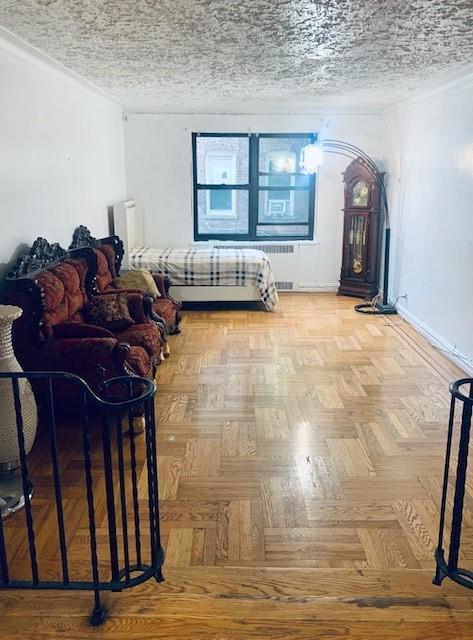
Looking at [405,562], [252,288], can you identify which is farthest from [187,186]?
[405,562]

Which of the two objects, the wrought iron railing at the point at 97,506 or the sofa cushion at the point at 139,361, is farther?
the sofa cushion at the point at 139,361

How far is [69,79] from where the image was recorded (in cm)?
482

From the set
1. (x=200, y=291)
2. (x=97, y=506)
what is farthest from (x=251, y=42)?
(x=200, y=291)

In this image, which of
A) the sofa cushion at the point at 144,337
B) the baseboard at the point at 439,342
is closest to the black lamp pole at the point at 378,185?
the baseboard at the point at 439,342

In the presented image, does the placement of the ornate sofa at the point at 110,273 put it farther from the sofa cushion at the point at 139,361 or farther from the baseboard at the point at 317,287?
the baseboard at the point at 317,287

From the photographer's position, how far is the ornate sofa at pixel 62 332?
11.1ft

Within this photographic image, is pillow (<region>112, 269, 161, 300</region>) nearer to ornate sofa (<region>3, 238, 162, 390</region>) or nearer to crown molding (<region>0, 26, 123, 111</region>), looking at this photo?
ornate sofa (<region>3, 238, 162, 390</region>)

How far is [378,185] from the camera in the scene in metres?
6.83

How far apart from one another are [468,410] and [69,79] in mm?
4335

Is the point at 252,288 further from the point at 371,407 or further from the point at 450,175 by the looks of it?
the point at 371,407

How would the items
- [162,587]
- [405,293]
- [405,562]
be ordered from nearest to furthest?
1. [162,587]
2. [405,562]
3. [405,293]

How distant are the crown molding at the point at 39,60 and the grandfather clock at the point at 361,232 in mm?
3241

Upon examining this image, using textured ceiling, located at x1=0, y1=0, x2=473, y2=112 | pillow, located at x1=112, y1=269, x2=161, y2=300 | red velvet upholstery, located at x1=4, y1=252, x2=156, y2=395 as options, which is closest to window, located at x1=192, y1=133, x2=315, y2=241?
textured ceiling, located at x1=0, y1=0, x2=473, y2=112

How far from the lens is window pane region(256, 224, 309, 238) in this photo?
25.4 feet
